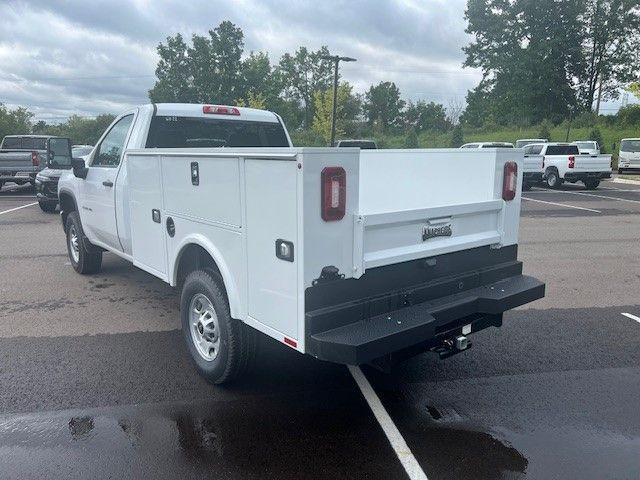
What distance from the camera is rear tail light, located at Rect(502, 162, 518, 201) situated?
426cm

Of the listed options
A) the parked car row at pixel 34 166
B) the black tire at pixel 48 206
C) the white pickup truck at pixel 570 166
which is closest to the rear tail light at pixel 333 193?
the parked car row at pixel 34 166

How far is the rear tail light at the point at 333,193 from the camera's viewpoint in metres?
3.12

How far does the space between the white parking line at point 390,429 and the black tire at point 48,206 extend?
12.0m

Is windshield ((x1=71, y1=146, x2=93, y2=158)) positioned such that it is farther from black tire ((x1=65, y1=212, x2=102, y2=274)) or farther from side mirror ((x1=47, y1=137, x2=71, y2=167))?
side mirror ((x1=47, y1=137, x2=71, y2=167))

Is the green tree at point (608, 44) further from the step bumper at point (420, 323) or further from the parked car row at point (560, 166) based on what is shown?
the step bumper at point (420, 323)

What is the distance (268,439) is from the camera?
11.6 feet

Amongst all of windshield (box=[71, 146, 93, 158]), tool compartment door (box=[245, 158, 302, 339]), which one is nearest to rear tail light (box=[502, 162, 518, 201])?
tool compartment door (box=[245, 158, 302, 339])

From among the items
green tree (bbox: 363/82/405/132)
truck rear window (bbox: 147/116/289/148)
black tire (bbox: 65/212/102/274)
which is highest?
green tree (bbox: 363/82/405/132)

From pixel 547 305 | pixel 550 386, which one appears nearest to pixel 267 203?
pixel 550 386

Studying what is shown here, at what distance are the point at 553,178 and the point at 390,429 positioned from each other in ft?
71.1

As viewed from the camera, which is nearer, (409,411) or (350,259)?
(350,259)

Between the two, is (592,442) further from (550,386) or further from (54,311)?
(54,311)

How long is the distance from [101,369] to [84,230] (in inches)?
110

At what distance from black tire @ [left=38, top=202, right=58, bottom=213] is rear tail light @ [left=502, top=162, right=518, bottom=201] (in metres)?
12.8
